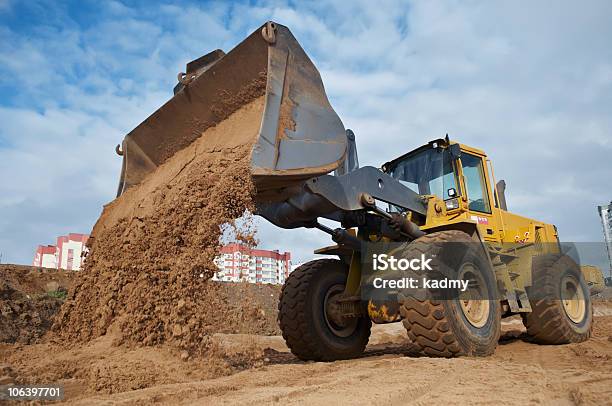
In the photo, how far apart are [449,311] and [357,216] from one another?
1635 millimetres

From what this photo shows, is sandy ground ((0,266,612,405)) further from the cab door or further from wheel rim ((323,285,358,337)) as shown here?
the cab door

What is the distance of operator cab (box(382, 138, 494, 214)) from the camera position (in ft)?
19.6

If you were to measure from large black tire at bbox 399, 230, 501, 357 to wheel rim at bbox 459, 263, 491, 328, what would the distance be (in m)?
0.01

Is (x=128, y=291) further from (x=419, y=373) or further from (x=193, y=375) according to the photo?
(x=419, y=373)

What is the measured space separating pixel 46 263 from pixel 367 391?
82.9ft

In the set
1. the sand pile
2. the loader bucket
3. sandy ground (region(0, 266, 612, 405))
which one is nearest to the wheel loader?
the loader bucket

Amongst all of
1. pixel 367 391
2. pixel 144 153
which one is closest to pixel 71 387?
pixel 367 391

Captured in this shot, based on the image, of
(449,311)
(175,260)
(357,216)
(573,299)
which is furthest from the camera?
(573,299)

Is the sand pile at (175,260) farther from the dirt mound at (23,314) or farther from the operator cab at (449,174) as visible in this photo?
the operator cab at (449,174)

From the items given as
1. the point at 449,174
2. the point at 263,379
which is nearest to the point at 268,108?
the point at 263,379

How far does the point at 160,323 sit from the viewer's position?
3816mm

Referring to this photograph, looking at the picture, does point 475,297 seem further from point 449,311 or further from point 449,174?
point 449,174

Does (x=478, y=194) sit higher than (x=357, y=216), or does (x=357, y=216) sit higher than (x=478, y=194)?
(x=478, y=194)

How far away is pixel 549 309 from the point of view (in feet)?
20.2
